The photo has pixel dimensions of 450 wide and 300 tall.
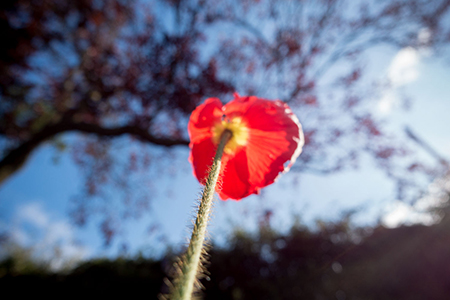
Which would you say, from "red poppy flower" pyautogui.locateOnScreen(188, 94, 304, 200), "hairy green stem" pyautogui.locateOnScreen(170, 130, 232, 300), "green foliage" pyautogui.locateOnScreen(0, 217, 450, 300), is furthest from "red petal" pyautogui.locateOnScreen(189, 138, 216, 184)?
"green foliage" pyautogui.locateOnScreen(0, 217, 450, 300)

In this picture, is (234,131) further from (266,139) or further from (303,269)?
(303,269)

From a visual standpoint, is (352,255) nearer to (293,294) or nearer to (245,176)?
(293,294)

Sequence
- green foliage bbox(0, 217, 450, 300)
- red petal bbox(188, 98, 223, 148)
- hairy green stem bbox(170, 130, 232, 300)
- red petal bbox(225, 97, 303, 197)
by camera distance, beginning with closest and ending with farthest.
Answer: hairy green stem bbox(170, 130, 232, 300), red petal bbox(225, 97, 303, 197), red petal bbox(188, 98, 223, 148), green foliage bbox(0, 217, 450, 300)

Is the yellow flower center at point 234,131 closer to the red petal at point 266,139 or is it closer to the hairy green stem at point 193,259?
the red petal at point 266,139

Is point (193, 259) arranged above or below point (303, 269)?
below

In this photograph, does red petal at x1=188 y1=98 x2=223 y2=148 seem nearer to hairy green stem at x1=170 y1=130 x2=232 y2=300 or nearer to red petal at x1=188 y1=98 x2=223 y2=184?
red petal at x1=188 y1=98 x2=223 y2=184

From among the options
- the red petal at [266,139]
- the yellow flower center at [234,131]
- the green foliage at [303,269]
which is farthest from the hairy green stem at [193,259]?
the green foliage at [303,269]

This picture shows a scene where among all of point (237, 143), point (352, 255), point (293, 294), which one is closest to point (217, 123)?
point (237, 143)

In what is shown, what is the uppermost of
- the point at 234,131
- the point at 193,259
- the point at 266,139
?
the point at 234,131

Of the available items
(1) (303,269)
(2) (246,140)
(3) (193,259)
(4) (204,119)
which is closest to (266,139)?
(2) (246,140)
